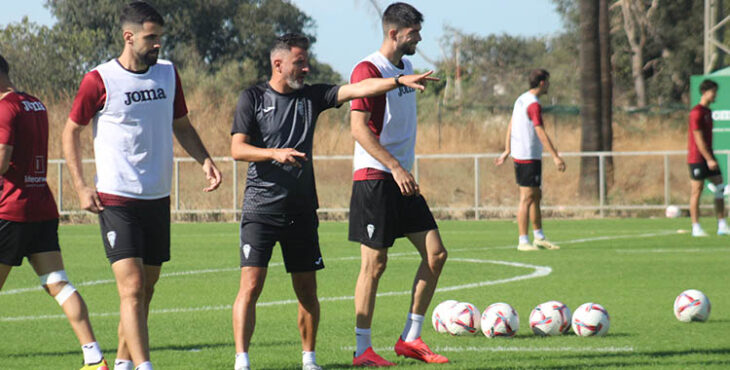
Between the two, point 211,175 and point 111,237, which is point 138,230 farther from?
point 211,175

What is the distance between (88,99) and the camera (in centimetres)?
657

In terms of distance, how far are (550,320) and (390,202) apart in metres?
1.79

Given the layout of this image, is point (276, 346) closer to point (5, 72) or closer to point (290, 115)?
point (290, 115)

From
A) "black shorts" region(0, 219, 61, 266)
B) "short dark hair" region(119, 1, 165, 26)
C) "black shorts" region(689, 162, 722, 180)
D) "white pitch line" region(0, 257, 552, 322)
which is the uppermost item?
"short dark hair" region(119, 1, 165, 26)

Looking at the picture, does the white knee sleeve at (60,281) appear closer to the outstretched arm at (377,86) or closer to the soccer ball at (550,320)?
the outstretched arm at (377,86)

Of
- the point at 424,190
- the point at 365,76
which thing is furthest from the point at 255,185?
the point at 424,190

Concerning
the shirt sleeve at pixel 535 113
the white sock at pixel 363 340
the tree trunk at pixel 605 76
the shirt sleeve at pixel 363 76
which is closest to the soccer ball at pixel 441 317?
the white sock at pixel 363 340

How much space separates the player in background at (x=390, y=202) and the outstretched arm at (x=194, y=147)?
103 centimetres

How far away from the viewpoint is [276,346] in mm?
8445

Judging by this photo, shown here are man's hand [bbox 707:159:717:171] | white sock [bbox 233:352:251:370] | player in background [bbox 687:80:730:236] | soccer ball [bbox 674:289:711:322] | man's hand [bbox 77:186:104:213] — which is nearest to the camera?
man's hand [bbox 77:186:104:213]

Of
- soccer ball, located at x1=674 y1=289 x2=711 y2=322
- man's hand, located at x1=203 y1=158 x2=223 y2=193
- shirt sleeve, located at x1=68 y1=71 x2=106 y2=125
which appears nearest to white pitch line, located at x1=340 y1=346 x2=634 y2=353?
soccer ball, located at x1=674 y1=289 x2=711 y2=322

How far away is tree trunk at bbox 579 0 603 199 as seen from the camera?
92.7ft

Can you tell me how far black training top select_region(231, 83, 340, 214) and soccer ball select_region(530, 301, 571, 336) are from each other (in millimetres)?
2553

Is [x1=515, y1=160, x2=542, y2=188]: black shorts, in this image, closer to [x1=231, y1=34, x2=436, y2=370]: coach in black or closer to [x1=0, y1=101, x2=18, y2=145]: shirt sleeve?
[x1=231, y1=34, x2=436, y2=370]: coach in black
